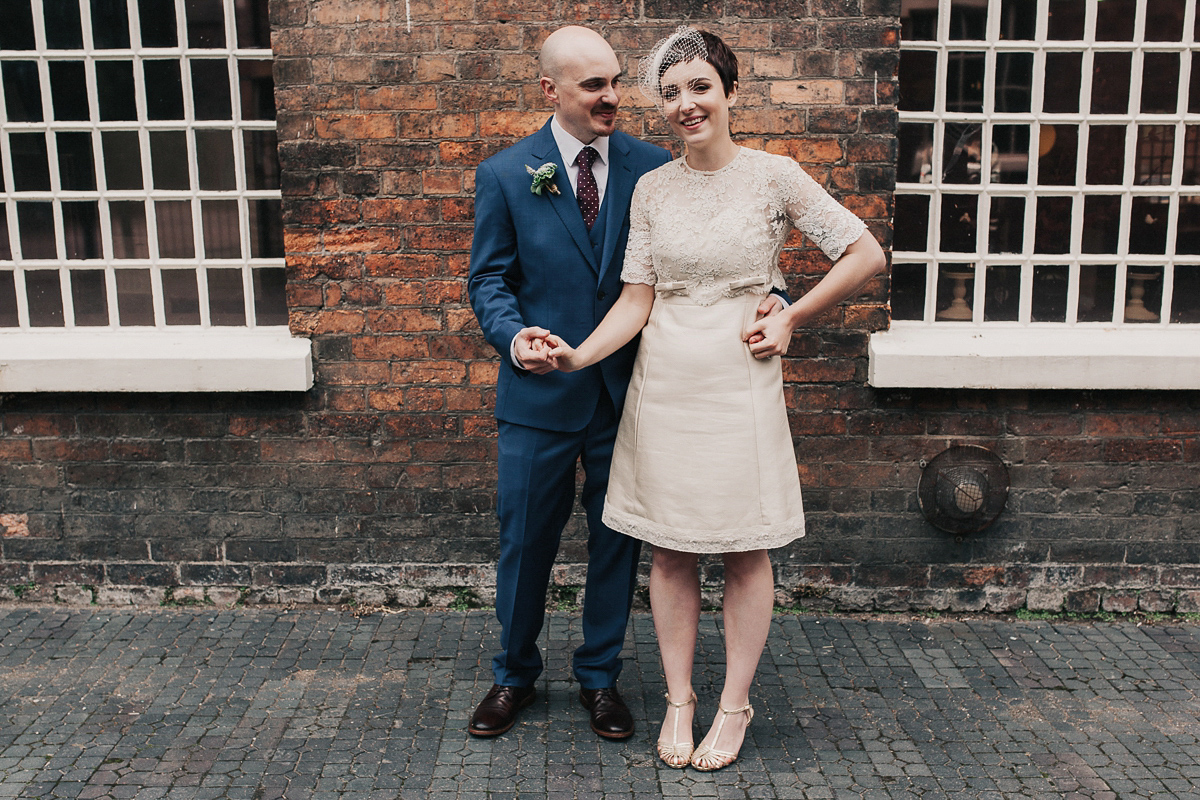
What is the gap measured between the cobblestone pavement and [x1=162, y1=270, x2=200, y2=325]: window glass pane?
53.1 inches

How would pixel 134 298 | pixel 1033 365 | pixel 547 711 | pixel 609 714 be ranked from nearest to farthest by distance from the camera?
pixel 609 714 < pixel 547 711 < pixel 1033 365 < pixel 134 298

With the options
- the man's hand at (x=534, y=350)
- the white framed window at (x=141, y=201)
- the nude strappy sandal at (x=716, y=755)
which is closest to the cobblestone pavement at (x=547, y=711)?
the nude strappy sandal at (x=716, y=755)

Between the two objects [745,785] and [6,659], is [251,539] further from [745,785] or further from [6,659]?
[745,785]

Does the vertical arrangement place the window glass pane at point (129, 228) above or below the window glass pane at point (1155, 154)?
below

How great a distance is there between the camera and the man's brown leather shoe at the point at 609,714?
3395mm

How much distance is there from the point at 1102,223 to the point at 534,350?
2901 mm

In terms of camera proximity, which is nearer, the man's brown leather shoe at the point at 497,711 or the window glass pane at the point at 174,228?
the man's brown leather shoe at the point at 497,711

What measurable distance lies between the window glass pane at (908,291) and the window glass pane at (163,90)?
328 cm

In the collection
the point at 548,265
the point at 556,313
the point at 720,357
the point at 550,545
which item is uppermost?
the point at 548,265

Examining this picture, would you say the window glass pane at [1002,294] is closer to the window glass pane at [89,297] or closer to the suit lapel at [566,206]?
the suit lapel at [566,206]

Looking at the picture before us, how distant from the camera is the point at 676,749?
3.27 metres

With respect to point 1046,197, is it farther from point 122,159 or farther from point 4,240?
point 4,240

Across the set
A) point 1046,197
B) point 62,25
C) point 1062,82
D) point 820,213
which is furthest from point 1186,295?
point 62,25

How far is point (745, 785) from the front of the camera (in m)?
3.14
